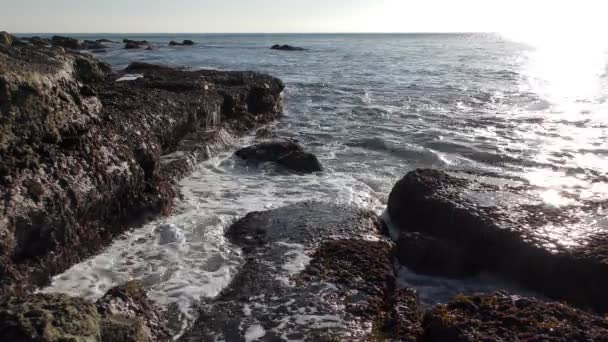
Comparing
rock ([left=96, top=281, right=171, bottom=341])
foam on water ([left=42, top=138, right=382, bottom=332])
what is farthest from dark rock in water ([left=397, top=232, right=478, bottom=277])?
rock ([left=96, top=281, right=171, bottom=341])

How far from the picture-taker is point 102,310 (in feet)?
13.5

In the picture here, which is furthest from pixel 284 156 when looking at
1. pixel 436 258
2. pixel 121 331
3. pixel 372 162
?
pixel 121 331

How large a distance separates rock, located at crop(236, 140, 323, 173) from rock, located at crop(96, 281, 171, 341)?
5067 millimetres

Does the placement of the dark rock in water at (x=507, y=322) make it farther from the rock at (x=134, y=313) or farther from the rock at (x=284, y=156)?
the rock at (x=284, y=156)

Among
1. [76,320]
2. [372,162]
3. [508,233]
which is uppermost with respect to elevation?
[76,320]

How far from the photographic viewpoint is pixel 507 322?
3945 millimetres

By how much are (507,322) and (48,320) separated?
355 cm

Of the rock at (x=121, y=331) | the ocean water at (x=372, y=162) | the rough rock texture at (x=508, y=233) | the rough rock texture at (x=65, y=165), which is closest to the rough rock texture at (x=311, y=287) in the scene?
the ocean water at (x=372, y=162)

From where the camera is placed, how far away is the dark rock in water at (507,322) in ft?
12.4

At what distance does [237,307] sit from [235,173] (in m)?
4.68

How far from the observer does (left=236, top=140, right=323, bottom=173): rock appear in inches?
374

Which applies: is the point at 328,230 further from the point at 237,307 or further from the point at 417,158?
the point at 417,158

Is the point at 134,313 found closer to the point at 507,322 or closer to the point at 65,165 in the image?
the point at 65,165

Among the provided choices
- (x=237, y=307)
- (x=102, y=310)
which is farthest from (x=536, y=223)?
(x=102, y=310)
